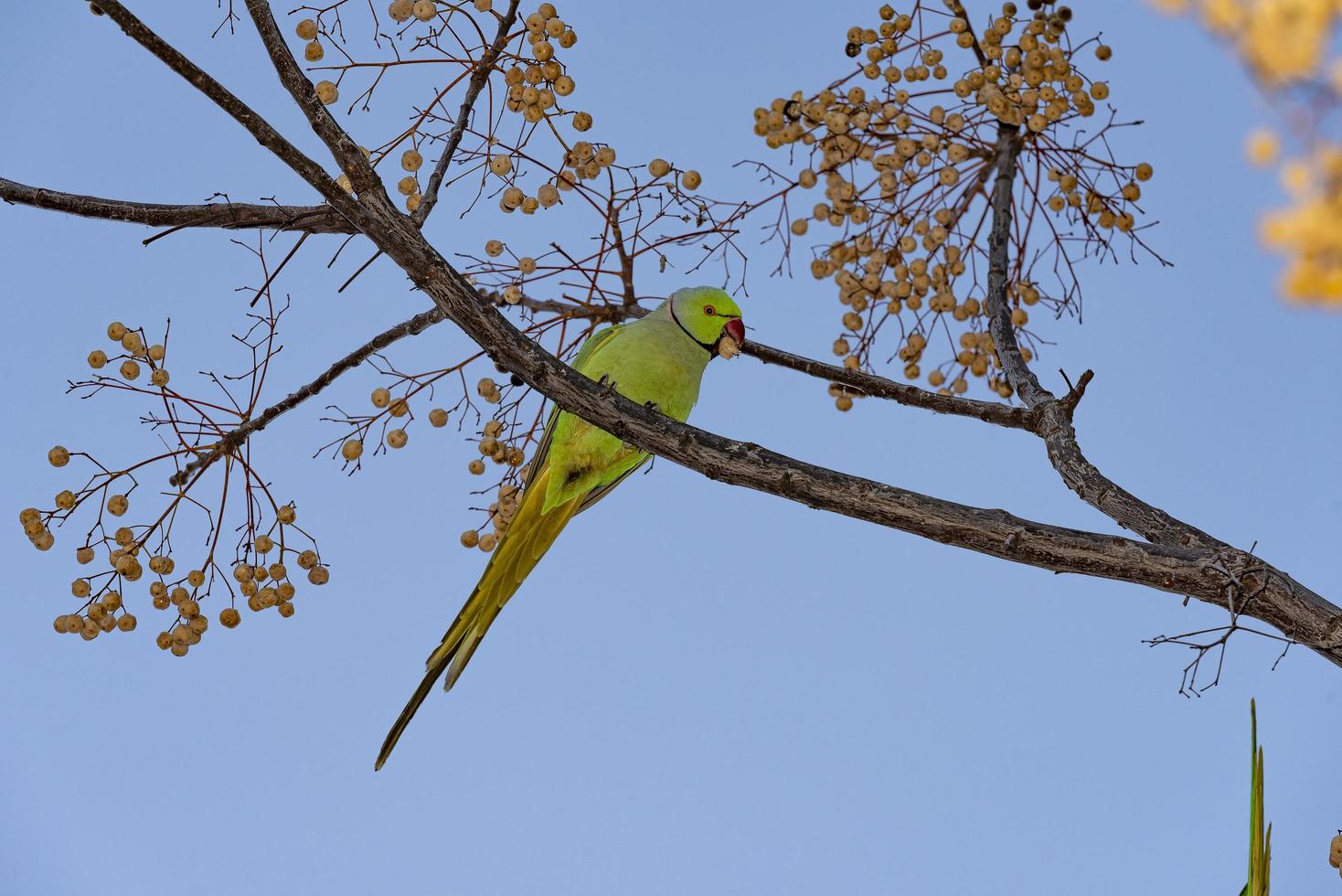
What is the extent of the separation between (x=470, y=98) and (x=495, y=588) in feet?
4.09

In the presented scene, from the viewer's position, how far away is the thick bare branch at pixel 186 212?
2299mm

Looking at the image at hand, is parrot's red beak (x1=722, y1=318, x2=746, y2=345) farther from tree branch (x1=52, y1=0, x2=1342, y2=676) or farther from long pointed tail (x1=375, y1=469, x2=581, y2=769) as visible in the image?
tree branch (x1=52, y1=0, x2=1342, y2=676)

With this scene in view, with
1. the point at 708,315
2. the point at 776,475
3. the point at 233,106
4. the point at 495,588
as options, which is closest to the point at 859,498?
the point at 776,475

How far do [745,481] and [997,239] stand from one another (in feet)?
4.41

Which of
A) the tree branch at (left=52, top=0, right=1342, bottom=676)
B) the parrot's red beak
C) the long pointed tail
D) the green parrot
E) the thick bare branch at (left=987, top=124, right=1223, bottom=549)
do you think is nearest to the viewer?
the tree branch at (left=52, top=0, right=1342, bottom=676)

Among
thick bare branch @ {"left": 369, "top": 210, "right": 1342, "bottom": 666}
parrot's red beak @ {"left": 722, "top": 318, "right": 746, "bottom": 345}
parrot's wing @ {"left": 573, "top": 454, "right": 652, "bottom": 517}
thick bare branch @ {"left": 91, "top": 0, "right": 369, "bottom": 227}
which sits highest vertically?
parrot's red beak @ {"left": 722, "top": 318, "right": 746, "bottom": 345}

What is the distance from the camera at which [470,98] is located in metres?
2.58

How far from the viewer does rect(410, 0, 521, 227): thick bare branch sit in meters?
2.49

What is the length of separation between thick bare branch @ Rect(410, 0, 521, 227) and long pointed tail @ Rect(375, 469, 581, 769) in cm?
94

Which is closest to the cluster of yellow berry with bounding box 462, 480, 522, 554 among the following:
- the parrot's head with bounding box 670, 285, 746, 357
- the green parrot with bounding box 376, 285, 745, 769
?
the green parrot with bounding box 376, 285, 745, 769

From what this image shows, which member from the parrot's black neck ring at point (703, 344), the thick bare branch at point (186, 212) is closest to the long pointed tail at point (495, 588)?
the parrot's black neck ring at point (703, 344)

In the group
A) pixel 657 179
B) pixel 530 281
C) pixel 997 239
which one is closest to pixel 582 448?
pixel 530 281

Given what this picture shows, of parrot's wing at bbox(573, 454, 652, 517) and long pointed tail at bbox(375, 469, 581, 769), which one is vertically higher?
parrot's wing at bbox(573, 454, 652, 517)

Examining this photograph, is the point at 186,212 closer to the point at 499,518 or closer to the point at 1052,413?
the point at 499,518
